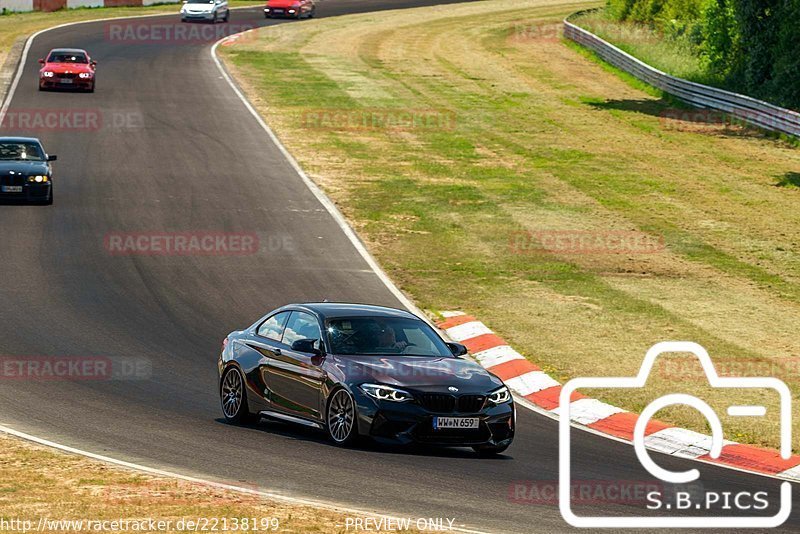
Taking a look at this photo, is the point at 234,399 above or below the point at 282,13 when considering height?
above

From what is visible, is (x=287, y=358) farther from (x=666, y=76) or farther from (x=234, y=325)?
(x=666, y=76)

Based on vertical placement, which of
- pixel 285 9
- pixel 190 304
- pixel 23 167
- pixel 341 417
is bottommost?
pixel 285 9

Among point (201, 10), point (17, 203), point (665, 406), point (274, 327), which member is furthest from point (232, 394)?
point (201, 10)

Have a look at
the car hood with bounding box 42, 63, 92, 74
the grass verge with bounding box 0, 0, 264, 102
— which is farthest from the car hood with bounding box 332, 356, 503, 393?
the grass verge with bounding box 0, 0, 264, 102

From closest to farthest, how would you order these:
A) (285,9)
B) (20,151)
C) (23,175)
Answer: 1. (23,175)
2. (20,151)
3. (285,9)

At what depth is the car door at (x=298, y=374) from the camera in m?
14.9

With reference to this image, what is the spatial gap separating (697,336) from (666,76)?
31.9 m

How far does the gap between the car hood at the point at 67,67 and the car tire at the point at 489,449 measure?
126 ft

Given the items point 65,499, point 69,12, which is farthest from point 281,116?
point 65,499

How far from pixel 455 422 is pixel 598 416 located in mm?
3759

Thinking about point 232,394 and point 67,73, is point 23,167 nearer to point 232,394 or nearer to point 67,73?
point 232,394

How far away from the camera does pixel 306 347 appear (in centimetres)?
1496

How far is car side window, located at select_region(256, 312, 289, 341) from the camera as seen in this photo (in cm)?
1597

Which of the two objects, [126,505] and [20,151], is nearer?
[126,505]
